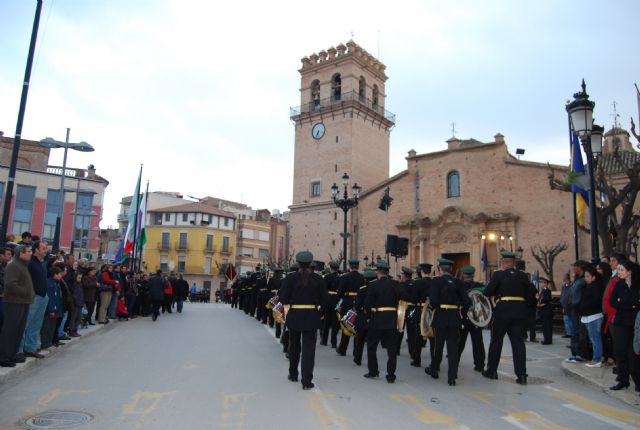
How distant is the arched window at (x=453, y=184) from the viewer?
38.5 m

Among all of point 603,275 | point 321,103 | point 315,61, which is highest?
point 315,61

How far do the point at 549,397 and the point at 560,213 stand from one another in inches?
1145

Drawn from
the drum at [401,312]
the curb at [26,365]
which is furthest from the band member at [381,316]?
the curb at [26,365]

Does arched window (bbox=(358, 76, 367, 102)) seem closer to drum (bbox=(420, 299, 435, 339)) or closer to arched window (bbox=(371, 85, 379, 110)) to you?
arched window (bbox=(371, 85, 379, 110))

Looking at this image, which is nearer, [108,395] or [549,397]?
[108,395]

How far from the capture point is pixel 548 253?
32.0 m

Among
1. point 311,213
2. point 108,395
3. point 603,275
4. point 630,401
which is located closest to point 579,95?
point 603,275

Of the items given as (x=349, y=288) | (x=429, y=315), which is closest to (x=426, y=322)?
(x=429, y=315)

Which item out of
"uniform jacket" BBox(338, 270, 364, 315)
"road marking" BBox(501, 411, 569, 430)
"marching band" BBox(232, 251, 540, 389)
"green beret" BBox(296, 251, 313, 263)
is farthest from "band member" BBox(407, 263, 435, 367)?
"road marking" BBox(501, 411, 569, 430)

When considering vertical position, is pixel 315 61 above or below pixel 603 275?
above

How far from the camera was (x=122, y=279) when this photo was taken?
1756cm

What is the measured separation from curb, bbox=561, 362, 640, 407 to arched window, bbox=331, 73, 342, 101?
130 feet

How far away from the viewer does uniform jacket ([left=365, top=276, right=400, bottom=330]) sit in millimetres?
8344

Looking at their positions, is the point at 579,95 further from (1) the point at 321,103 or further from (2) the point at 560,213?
(1) the point at 321,103
